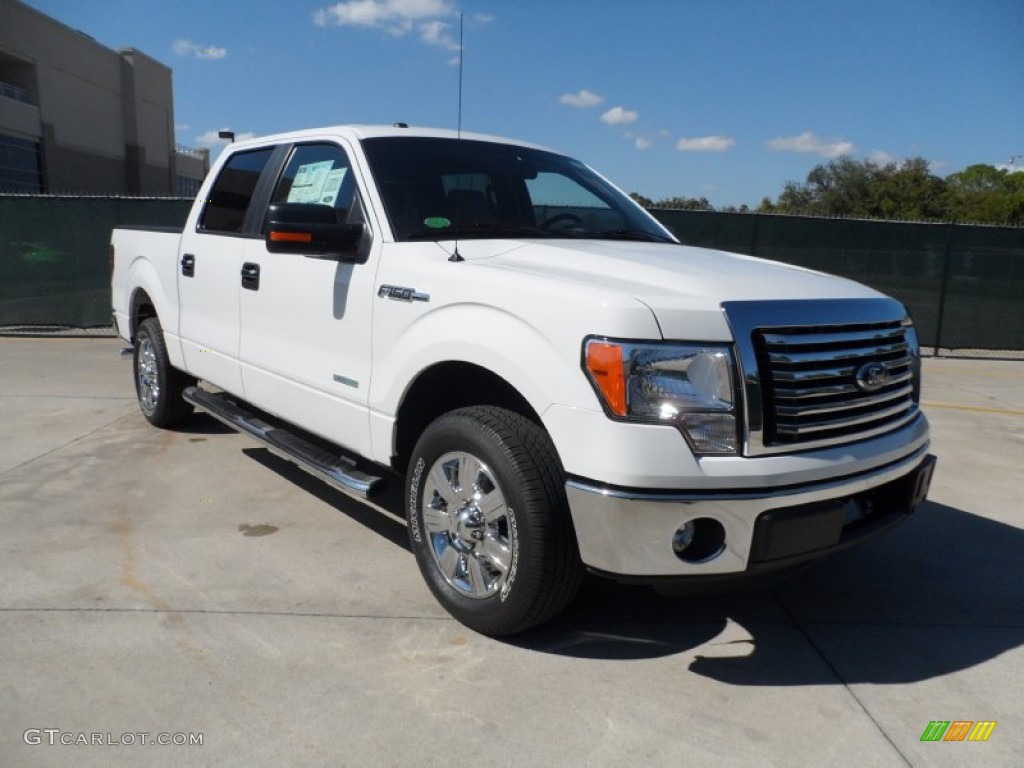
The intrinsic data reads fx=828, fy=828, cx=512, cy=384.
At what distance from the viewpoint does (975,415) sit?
25.3 feet

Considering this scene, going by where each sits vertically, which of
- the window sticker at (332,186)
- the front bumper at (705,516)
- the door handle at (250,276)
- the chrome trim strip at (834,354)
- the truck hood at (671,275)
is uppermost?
the window sticker at (332,186)

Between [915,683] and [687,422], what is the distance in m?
1.35

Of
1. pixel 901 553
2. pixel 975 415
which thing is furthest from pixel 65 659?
pixel 975 415

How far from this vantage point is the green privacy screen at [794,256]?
11.3 m

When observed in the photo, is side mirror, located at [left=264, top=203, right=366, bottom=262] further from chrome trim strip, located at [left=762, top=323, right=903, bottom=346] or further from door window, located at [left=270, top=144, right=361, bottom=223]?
chrome trim strip, located at [left=762, top=323, right=903, bottom=346]

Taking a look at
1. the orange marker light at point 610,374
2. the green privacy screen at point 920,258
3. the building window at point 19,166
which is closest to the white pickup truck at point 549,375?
the orange marker light at point 610,374

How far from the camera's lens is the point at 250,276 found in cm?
444

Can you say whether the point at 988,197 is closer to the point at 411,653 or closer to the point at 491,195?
the point at 491,195

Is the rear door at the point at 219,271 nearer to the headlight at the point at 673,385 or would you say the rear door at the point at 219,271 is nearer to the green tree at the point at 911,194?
the headlight at the point at 673,385

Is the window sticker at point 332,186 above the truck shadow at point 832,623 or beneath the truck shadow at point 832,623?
above

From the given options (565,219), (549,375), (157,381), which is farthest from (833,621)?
(157,381)

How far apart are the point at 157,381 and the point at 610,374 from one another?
4420 mm

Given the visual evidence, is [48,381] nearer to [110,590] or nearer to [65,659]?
[110,590]

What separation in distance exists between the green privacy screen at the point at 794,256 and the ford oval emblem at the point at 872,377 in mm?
8328
